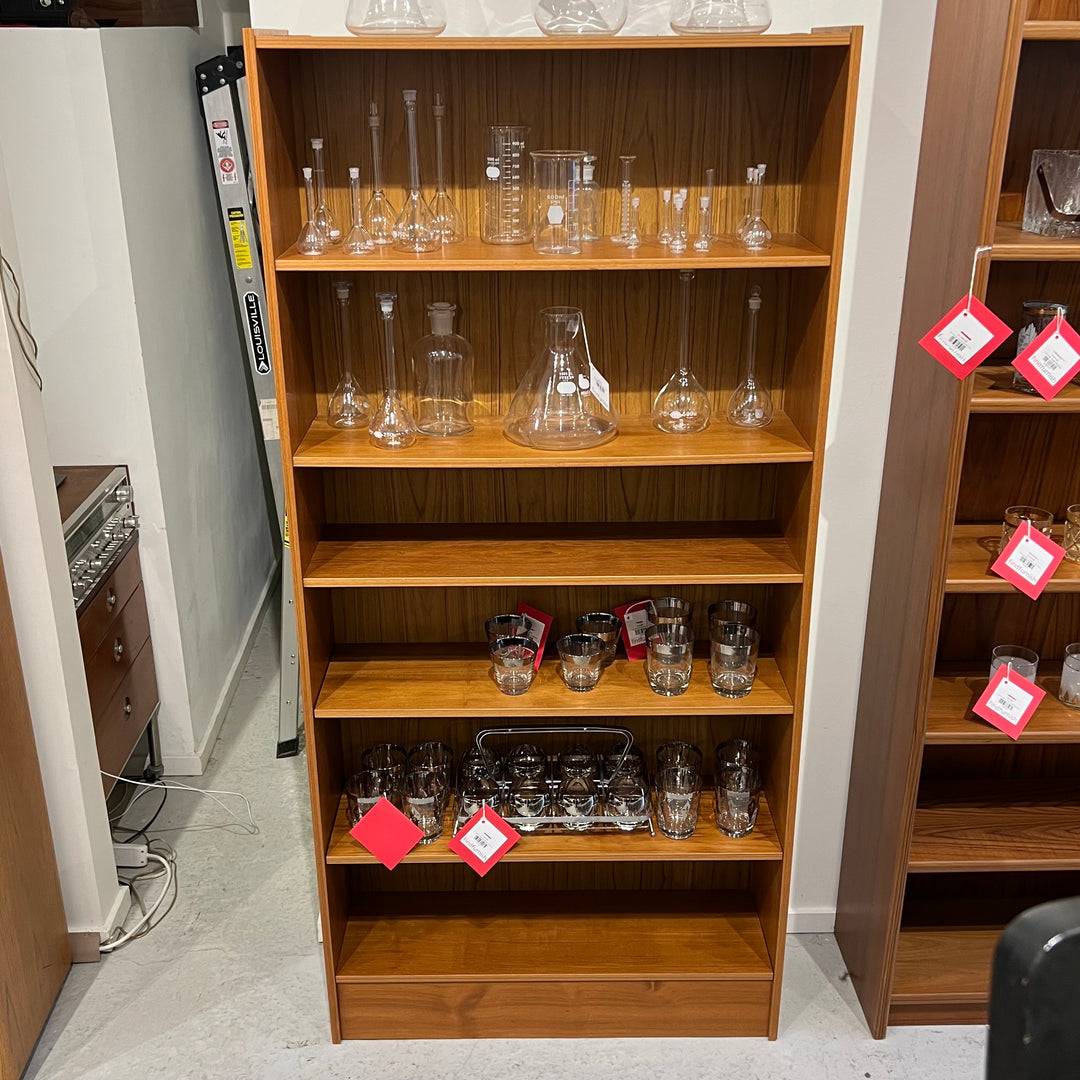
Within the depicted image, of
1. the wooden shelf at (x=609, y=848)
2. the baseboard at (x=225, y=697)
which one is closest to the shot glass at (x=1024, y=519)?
the wooden shelf at (x=609, y=848)

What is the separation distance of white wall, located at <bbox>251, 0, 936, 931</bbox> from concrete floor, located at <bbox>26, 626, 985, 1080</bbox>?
1.17 ft

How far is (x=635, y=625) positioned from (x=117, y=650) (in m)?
1.46

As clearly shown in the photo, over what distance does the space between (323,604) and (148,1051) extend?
104 centimetres

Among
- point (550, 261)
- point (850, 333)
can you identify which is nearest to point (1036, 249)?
Result: point (850, 333)

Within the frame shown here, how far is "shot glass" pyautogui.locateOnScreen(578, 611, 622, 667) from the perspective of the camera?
94.8 inches

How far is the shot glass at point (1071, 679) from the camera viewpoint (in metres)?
2.33

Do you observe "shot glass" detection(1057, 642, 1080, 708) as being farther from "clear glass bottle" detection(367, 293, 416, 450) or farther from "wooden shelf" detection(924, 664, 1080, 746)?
"clear glass bottle" detection(367, 293, 416, 450)

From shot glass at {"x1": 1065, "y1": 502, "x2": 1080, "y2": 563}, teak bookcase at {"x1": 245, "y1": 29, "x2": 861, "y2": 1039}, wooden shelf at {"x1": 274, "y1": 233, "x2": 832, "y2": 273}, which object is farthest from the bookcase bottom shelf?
wooden shelf at {"x1": 274, "y1": 233, "x2": 832, "y2": 273}

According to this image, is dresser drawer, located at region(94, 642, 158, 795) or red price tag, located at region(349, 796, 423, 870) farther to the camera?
dresser drawer, located at region(94, 642, 158, 795)

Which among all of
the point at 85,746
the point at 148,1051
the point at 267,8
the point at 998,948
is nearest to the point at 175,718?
the point at 85,746

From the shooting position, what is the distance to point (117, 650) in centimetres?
311

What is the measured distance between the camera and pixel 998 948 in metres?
0.62

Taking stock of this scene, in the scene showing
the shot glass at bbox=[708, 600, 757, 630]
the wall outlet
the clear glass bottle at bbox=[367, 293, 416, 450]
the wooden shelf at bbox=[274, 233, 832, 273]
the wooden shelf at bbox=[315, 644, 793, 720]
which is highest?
the wooden shelf at bbox=[274, 233, 832, 273]

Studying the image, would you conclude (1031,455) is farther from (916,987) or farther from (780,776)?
(916,987)
